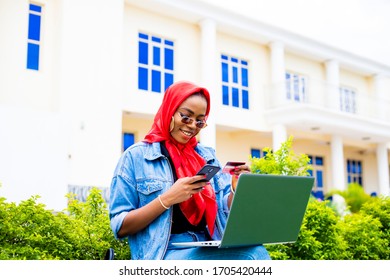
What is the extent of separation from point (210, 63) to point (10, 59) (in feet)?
15.7

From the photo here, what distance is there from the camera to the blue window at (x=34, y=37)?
33.7 feet

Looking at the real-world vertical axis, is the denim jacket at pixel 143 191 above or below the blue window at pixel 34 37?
below

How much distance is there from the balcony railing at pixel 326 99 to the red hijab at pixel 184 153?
11523 millimetres

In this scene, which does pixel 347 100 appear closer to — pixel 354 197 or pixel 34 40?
pixel 354 197

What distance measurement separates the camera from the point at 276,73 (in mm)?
14398

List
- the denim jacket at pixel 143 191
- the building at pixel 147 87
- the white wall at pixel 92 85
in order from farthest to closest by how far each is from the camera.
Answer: the white wall at pixel 92 85 → the building at pixel 147 87 → the denim jacket at pixel 143 191

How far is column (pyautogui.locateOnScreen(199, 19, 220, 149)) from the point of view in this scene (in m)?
12.7

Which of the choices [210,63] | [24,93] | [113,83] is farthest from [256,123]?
[24,93]

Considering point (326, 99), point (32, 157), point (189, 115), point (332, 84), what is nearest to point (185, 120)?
point (189, 115)

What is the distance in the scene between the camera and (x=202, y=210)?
219cm

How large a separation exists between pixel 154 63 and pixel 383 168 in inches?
351

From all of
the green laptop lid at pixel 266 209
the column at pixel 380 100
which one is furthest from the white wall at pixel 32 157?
the column at pixel 380 100

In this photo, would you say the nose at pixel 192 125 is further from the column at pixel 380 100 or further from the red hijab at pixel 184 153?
the column at pixel 380 100
